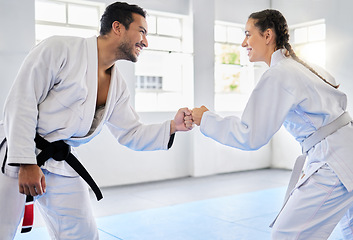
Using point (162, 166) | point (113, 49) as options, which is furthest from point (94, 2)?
point (113, 49)

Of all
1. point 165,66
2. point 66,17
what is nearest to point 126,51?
point 66,17

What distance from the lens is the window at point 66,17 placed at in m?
5.04

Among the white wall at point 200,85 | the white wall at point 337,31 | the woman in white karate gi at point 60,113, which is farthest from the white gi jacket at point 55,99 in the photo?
the white wall at point 337,31

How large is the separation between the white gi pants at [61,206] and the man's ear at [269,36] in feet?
3.86

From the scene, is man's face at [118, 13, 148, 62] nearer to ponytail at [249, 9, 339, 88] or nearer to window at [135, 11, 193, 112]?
ponytail at [249, 9, 339, 88]

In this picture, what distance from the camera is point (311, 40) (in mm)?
6754

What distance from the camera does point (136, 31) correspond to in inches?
86.4

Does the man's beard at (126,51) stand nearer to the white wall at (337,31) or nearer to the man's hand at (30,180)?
the man's hand at (30,180)

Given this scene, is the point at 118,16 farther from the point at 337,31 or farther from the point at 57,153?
the point at 337,31

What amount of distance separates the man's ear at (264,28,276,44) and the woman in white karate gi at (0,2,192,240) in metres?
0.69

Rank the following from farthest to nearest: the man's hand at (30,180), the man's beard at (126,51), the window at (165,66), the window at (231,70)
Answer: the window at (231,70) → the window at (165,66) → the man's beard at (126,51) → the man's hand at (30,180)

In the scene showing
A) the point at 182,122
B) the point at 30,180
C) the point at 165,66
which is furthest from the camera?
the point at 165,66

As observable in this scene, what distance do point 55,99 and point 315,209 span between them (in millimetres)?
1257

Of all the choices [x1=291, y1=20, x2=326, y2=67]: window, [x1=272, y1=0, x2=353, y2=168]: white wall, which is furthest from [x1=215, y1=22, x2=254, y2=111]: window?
[x1=272, y1=0, x2=353, y2=168]: white wall
